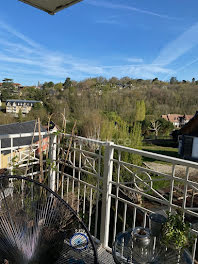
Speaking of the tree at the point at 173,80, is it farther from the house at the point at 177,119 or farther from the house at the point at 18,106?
the house at the point at 18,106

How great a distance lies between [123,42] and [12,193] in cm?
3184

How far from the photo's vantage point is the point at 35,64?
24.0 m

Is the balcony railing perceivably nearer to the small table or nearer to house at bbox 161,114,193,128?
the small table

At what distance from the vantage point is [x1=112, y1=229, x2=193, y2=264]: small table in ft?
3.08

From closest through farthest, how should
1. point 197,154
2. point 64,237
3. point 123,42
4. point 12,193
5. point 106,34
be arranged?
point 64,237
point 12,193
point 197,154
point 106,34
point 123,42

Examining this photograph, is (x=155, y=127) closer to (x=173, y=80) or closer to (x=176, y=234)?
(x=176, y=234)

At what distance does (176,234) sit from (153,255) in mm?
203

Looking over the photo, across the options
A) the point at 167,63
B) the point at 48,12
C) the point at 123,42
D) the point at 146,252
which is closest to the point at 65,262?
the point at 146,252

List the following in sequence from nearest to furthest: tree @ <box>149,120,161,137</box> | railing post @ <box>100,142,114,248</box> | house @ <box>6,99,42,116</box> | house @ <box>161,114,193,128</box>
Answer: railing post @ <box>100,142,114,248</box>
tree @ <box>149,120,161,137</box>
house @ <box>6,99,42,116</box>
house @ <box>161,114,193,128</box>

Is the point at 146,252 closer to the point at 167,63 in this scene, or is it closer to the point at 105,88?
the point at 105,88

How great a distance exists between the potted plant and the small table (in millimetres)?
49

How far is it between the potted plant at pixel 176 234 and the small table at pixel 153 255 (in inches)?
1.9

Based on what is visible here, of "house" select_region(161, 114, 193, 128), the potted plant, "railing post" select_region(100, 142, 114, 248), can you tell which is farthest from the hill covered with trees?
the potted plant

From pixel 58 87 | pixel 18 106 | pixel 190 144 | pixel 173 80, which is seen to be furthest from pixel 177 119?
pixel 18 106
